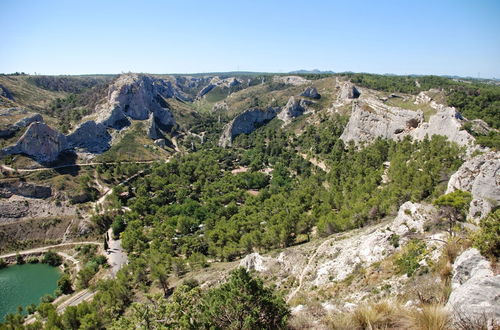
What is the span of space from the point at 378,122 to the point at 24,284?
107 meters

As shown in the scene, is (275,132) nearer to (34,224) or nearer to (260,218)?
(260,218)

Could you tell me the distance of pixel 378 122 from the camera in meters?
97.8

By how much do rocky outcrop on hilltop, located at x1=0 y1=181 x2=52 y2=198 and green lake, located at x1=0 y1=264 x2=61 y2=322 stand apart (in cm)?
2231

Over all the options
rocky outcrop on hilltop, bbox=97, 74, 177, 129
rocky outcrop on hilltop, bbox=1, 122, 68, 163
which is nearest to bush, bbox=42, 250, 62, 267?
rocky outcrop on hilltop, bbox=1, 122, 68, 163

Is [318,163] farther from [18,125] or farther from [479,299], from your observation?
[18,125]

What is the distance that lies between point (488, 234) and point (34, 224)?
323 ft

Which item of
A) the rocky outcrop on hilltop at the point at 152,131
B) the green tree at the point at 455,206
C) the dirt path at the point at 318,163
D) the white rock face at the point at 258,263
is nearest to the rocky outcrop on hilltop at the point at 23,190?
the rocky outcrop on hilltop at the point at 152,131

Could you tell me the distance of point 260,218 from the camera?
6844 cm

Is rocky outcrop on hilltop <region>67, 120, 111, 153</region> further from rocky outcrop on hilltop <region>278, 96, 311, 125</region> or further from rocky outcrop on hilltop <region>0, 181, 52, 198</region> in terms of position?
rocky outcrop on hilltop <region>278, 96, 311, 125</region>

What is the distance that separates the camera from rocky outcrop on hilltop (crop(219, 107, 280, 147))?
534 feet

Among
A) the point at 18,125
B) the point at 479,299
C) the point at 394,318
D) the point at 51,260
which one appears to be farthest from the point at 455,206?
the point at 18,125

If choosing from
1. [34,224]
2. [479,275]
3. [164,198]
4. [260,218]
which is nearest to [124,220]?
[164,198]

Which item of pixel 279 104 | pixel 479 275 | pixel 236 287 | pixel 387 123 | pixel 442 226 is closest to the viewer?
pixel 479 275

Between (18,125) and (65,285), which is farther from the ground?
(18,125)
